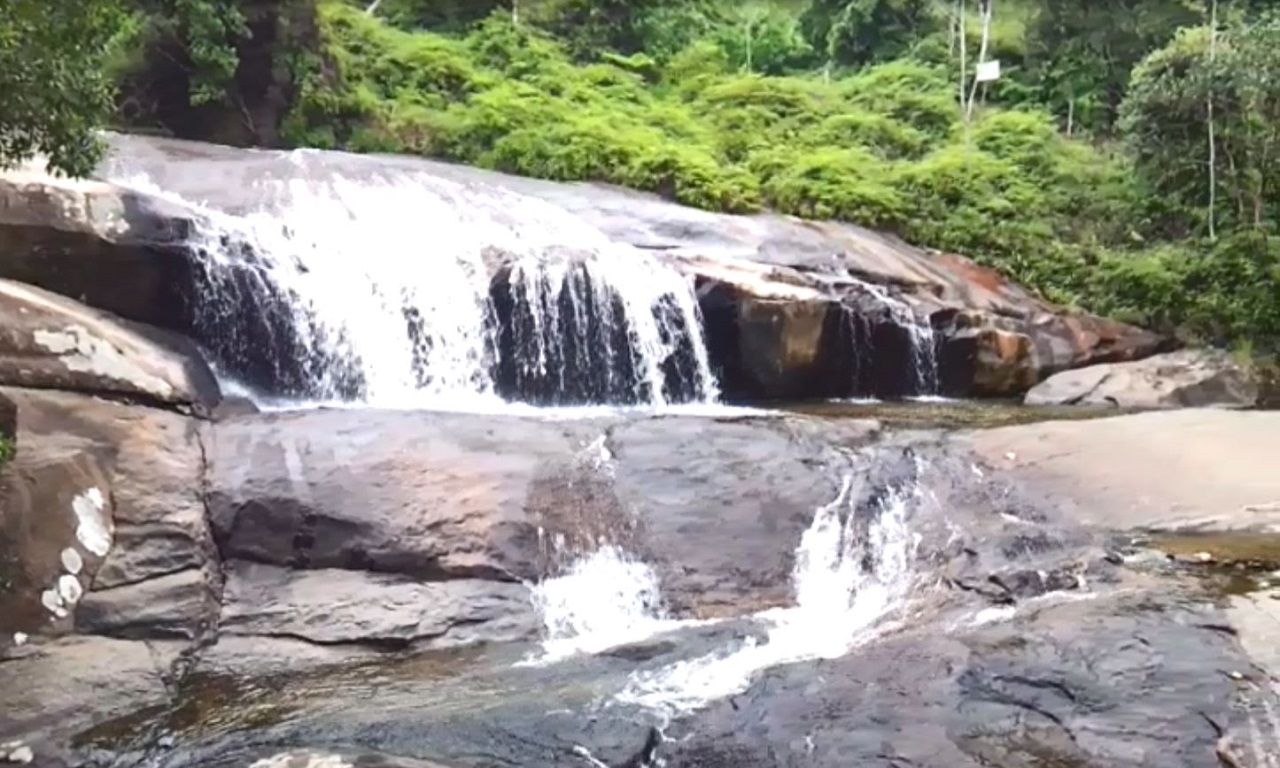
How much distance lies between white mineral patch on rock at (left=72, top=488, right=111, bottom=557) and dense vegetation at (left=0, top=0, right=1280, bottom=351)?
6844mm

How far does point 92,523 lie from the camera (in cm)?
680

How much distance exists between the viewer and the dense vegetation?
15438mm

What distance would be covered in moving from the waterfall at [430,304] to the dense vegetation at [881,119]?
3.10m

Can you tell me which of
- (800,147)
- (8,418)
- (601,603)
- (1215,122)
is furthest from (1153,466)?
(800,147)

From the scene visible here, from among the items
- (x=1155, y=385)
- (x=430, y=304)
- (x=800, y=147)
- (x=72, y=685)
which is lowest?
(x=72, y=685)

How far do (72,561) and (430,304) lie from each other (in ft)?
16.8

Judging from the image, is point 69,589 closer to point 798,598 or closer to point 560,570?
point 560,570

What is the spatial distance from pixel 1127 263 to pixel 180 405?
12185 millimetres

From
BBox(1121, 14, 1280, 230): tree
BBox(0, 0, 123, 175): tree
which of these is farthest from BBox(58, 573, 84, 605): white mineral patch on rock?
BBox(1121, 14, 1280, 230): tree

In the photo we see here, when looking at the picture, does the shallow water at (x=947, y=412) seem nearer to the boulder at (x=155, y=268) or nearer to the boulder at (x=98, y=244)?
the boulder at (x=155, y=268)

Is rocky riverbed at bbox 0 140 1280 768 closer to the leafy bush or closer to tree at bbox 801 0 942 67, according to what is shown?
the leafy bush

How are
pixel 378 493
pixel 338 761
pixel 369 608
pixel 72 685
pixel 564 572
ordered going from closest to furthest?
pixel 338 761, pixel 72 685, pixel 369 608, pixel 564 572, pixel 378 493

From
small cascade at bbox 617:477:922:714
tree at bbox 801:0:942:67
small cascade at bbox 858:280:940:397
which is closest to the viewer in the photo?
small cascade at bbox 617:477:922:714

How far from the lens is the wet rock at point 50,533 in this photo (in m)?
6.29
